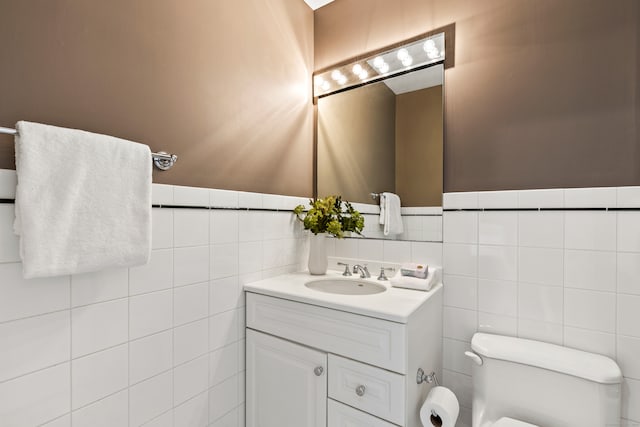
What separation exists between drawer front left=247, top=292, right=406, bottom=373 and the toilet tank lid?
45 cm

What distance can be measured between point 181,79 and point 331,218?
3.09 ft

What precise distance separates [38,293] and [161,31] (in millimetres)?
970

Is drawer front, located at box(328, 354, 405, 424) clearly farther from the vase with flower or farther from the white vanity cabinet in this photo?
the vase with flower

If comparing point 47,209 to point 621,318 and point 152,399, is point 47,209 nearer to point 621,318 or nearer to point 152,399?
point 152,399

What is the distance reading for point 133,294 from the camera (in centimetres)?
104

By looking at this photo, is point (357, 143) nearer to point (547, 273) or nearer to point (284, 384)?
point (547, 273)

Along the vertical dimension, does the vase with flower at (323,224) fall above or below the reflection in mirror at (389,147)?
below

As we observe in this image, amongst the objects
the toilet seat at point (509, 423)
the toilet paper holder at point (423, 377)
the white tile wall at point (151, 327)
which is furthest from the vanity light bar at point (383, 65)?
the toilet seat at point (509, 423)

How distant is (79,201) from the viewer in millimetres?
846

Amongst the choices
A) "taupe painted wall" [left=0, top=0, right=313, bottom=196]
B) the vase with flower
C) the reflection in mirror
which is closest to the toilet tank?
the reflection in mirror

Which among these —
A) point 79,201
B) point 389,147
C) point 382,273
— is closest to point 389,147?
point 389,147

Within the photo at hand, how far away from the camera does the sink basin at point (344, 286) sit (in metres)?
1.53

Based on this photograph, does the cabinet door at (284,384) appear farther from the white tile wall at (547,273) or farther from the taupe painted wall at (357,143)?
the taupe painted wall at (357,143)

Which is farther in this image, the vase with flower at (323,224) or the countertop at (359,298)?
the vase with flower at (323,224)
